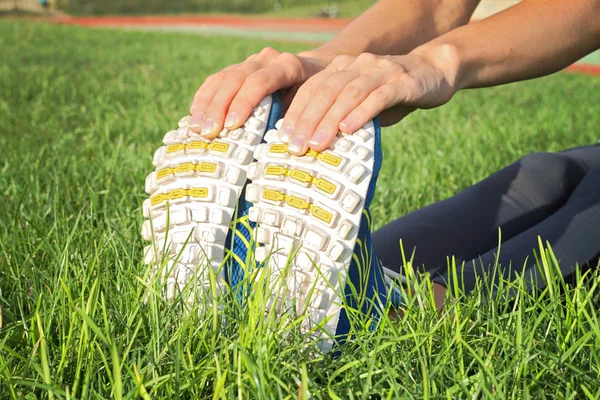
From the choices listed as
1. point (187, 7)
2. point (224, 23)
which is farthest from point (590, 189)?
point (187, 7)

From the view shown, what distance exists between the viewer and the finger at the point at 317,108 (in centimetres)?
135

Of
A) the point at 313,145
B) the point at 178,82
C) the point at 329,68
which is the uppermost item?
the point at 329,68

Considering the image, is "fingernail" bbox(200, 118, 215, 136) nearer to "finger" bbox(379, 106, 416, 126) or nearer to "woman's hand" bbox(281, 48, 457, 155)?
"woman's hand" bbox(281, 48, 457, 155)

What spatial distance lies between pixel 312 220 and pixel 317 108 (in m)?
0.23

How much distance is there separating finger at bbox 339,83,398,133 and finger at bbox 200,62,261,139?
0.27 metres

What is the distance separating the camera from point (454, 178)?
313 cm

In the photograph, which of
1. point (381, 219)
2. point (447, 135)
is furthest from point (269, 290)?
point (447, 135)

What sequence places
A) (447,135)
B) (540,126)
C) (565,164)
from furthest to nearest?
(540,126), (447,135), (565,164)

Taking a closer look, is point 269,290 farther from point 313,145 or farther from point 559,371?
point 559,371

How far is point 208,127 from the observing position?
1465 millimetres

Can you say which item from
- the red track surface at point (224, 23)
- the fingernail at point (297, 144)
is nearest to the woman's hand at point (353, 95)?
the fingernail at point (297, 144)

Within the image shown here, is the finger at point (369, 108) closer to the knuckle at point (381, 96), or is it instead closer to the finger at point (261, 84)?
the knuckle at point (381, 96)

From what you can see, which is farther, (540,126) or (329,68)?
(540,126)

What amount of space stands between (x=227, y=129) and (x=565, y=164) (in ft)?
4.33
